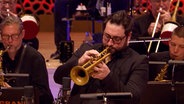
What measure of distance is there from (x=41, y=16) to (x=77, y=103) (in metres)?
8.59

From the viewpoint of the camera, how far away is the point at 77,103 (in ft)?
13.4

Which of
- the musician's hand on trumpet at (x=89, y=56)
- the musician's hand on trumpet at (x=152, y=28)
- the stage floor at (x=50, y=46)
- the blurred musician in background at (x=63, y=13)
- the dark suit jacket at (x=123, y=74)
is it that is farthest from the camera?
the blurred musician in background at (x=63, y=13)

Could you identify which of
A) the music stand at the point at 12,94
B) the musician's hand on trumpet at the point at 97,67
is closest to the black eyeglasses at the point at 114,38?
the musician's hand on trumpet at the point at 97,67

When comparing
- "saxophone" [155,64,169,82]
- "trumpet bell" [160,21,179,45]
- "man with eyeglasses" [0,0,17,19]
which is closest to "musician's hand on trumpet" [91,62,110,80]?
"saxophone" [155,64,169,82]

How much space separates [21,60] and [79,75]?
977 mm

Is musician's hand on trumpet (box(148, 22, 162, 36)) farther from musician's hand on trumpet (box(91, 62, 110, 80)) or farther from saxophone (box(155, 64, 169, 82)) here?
musician's hand on trumpet (box(91, 62, 110, 80))

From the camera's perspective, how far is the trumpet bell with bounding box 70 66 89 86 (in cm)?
364

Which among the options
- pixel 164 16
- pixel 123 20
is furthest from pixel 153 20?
pixel 123 20

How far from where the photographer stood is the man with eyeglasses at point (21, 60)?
4.43 m

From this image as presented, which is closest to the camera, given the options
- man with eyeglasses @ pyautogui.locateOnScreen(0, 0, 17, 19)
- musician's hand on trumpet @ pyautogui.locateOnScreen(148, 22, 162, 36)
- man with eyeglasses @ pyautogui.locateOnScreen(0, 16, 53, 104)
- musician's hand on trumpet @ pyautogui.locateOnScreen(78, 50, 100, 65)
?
musician's hand on trumpet @ pyautogui.locateOnScreen(78, 50, 100, 65)

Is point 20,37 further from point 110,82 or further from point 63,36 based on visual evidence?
point 63,36

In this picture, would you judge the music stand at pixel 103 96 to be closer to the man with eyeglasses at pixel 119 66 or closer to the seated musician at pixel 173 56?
the man with eyeglasses at pixel 119 66

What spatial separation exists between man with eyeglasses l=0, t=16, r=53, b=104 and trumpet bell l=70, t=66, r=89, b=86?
33.2 inches

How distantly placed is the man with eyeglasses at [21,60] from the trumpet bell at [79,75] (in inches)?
33.2
